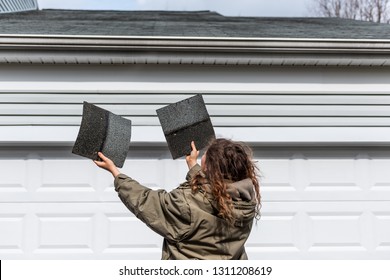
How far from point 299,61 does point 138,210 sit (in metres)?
2.82

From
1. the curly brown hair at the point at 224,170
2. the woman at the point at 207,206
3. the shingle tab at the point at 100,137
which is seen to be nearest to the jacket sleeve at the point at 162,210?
the woman at the point at 207,206

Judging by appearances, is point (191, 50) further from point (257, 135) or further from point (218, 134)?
point (257, 135)

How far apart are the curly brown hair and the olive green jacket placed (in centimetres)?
3

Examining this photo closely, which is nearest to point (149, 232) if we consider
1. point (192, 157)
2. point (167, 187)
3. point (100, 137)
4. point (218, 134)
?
point (167, 187)

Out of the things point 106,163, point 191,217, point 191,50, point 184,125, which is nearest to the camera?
point 191,217

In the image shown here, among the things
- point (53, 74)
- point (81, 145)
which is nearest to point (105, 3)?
point (53, 74)

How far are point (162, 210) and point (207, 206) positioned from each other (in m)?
0.20

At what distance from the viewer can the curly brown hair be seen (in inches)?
76.2

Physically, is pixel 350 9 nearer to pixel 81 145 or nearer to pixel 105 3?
pixel 105 3

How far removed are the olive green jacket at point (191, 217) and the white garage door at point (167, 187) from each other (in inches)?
92.9

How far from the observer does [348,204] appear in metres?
4.44

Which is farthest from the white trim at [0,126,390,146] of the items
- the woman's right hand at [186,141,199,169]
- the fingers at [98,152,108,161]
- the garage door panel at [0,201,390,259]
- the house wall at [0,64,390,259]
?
the fingers at [98,152,108,161]

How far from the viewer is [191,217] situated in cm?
194

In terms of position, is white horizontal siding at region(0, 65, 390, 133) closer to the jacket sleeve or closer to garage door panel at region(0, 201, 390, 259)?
Answer: garage door panel at region(0, 201, 390, 259)
